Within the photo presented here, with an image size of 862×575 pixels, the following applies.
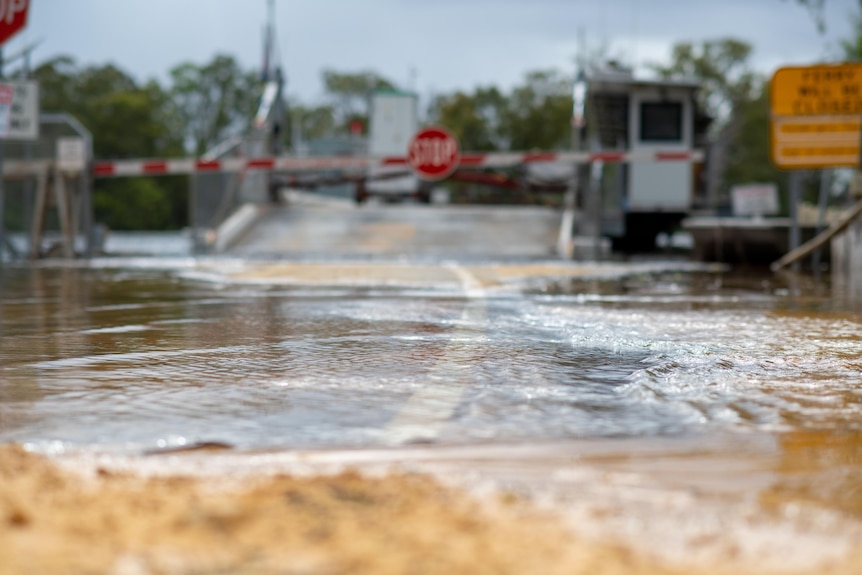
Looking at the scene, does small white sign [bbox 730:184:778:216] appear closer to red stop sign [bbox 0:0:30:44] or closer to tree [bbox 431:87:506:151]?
red stop sign [bbox 0:0:30:44]

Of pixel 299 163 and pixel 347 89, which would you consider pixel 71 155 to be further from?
pixel 347 89

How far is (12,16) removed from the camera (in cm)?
1678

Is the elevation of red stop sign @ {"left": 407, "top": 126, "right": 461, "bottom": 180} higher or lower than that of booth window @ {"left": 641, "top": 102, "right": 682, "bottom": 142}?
lower

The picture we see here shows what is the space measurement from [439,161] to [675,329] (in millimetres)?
13263

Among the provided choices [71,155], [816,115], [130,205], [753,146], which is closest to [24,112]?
[71,155]

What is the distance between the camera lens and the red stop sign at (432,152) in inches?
766

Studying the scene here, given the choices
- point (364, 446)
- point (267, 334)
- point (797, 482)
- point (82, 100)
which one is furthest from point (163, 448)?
point (82, 100)

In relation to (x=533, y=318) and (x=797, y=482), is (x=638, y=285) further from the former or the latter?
(x=797, y=482)

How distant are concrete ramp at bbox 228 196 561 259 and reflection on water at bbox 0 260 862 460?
10.3 meters

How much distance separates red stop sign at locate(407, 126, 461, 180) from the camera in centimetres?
1945

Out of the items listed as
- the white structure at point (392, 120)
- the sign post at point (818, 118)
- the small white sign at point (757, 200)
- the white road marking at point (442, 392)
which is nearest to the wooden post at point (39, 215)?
the sign post at point (818, 118)

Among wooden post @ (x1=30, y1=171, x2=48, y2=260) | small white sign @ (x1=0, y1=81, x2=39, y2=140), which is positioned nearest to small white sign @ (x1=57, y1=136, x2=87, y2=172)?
wooden post @ (x1=30, y1=171, x2=48, y2=260)

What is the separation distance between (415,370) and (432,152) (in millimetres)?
15160

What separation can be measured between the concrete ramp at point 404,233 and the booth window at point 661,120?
10.8ft
